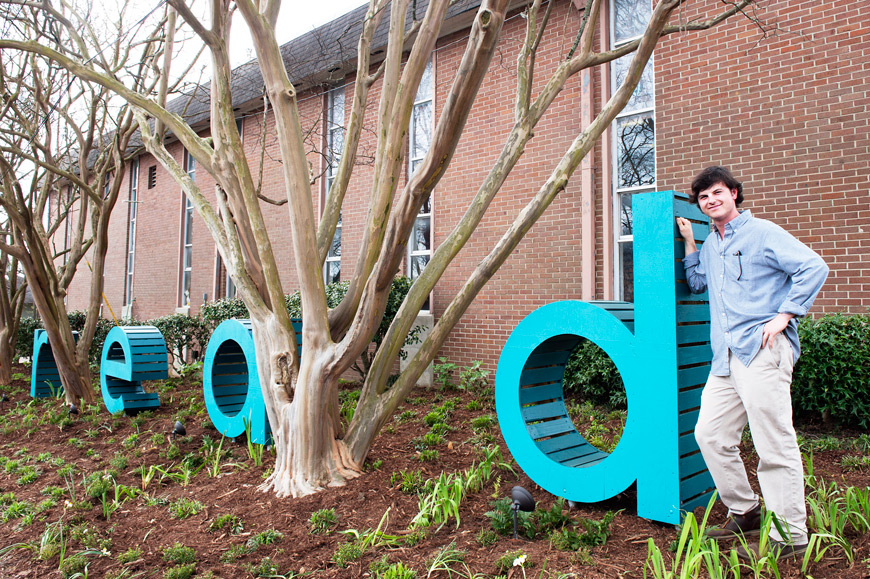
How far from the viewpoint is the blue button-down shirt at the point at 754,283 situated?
255 cm

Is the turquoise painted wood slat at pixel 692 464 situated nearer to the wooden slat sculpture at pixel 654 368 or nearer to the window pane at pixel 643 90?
the wooden slat sculpture at pixel 654 368

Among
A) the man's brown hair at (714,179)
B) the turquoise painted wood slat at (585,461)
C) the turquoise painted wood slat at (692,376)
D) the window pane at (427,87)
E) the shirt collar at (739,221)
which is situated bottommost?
the turquoise painted wood slat at (585,461)

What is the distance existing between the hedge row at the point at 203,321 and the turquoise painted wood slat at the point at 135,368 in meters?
1.94

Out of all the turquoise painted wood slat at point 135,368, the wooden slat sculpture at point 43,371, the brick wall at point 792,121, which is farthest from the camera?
the wooden slat sculpture at point 43,371

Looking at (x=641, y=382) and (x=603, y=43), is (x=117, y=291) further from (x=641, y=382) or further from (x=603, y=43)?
(x=641, y=382)

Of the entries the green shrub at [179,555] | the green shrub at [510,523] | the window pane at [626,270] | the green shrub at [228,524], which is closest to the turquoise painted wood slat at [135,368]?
the green shrub at [228,524]

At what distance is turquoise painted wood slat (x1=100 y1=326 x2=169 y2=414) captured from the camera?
6801 mm

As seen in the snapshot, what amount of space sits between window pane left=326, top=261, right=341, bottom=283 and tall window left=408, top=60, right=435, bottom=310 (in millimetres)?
1944

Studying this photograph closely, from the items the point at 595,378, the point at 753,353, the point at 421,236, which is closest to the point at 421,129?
the point at 421,236

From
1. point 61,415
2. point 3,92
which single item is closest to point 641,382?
point 61,415

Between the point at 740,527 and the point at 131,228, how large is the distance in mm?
18721

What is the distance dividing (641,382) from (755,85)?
4.84 meters

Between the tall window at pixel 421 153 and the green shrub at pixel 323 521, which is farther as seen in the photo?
the tall window at pixel 421 153

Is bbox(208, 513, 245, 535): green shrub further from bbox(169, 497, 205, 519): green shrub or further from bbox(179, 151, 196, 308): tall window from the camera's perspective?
bbox(179, 151, 196, 308): tall window
